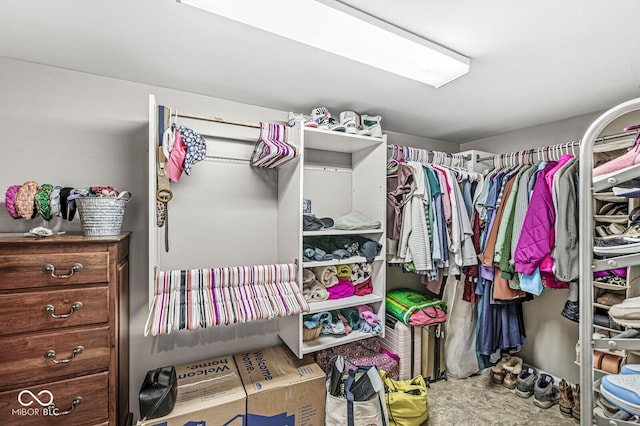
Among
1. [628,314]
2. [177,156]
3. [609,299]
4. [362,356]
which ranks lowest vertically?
[362,356]

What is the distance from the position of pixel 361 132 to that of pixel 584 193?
1316 millimetres

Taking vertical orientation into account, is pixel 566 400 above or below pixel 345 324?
below

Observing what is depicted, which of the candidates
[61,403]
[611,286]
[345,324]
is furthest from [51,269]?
[611,286]

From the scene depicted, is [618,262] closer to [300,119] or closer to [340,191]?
[300,119]

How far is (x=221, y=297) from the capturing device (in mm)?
1626

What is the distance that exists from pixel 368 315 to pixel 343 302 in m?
0.28

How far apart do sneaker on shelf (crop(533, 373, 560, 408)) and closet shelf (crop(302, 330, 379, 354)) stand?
4.28ft

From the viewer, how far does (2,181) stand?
4.88 feet

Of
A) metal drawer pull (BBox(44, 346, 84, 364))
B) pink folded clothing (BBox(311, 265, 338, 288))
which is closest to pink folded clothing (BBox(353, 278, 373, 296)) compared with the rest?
pink folded clothing (BBox(311, 265, 338, 288))

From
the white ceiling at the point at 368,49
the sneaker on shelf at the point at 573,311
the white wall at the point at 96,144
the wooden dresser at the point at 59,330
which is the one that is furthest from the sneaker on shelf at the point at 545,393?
the wooden dresser at the point at 59,330

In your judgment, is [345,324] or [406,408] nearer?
[406,408]

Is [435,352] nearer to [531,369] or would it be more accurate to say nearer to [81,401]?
[531,369]

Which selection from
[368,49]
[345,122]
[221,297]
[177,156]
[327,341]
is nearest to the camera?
[368,49]

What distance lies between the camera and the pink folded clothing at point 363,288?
2.18 m
